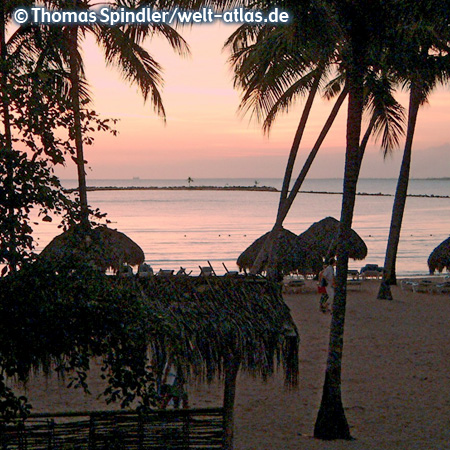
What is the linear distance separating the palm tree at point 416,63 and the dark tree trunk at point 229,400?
537 centimetres

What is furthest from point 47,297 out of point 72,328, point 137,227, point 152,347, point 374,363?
point 137,227

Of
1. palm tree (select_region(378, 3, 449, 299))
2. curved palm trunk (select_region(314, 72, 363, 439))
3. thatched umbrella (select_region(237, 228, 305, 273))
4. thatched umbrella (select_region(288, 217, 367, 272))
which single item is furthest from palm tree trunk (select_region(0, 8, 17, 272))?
thatched umbrella (select_region(288, 217, 367, 272))

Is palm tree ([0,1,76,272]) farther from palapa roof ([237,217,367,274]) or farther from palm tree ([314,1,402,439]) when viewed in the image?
palapa roof ([237,217,367,274])

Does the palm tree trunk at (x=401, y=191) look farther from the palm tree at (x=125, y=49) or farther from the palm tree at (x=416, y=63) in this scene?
the palm tree at (x=125, y=49)

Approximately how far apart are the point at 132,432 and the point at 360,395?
512 cm

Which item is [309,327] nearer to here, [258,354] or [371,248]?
[258,354]

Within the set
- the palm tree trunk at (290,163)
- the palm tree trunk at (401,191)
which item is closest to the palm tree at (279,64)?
the palm tree trunk at (290,163)

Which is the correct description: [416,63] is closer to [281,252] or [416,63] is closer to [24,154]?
[24,154]

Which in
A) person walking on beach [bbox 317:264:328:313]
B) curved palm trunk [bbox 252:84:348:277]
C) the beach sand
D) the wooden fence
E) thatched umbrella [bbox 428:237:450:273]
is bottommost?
the beach sand

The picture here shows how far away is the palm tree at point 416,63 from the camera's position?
10.2m

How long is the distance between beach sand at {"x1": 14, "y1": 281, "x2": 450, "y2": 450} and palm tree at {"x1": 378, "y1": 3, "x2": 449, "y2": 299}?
533cm

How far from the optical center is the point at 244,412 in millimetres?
10586

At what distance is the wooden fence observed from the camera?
7164 mm

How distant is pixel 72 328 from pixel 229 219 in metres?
75.5
